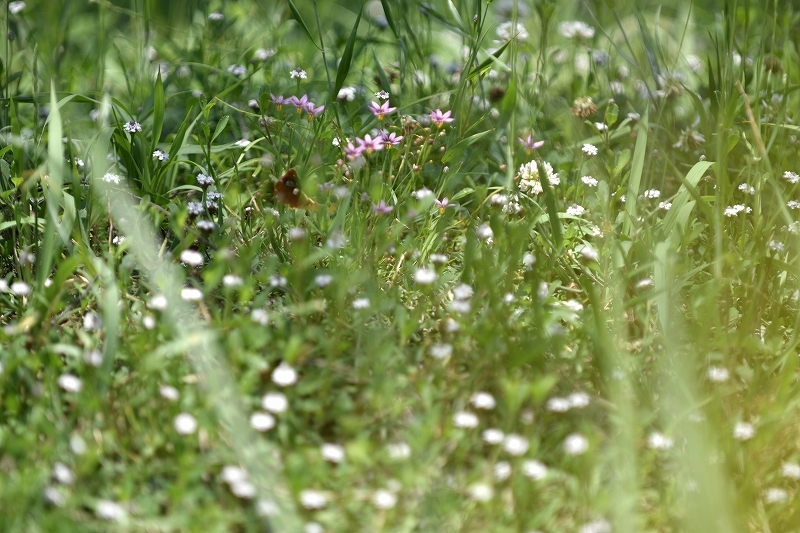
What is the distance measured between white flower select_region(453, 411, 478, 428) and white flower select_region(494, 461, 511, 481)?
0.09 m

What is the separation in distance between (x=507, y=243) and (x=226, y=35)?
210 cm

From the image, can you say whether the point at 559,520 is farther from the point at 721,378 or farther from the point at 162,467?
the point at 162,467

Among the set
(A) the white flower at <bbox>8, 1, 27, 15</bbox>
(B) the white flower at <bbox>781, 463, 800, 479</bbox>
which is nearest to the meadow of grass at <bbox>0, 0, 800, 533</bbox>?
(B) the white flower at <bbox>781, 463, 800, 479</bbox>

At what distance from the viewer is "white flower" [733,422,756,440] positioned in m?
1.57

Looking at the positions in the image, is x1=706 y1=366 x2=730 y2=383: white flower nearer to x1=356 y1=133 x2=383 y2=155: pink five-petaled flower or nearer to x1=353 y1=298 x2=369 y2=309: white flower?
x1=353 y1=298 x2=369 y2=309: white flower

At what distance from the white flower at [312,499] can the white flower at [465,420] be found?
0.95 feet

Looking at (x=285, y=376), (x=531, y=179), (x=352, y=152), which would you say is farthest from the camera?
(x=531, y=179)

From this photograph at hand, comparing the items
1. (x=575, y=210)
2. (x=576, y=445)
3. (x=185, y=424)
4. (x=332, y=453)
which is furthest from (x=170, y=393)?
(x=575, y=210)

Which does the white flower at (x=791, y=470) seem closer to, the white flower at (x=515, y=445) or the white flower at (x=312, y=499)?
the white flower at (x=515, y=445)

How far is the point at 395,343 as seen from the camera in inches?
74.7

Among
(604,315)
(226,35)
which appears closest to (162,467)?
(604,315)

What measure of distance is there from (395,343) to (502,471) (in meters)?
0.49

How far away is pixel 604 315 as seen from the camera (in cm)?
204

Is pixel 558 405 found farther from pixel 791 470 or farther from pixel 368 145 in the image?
pixel 368 145
